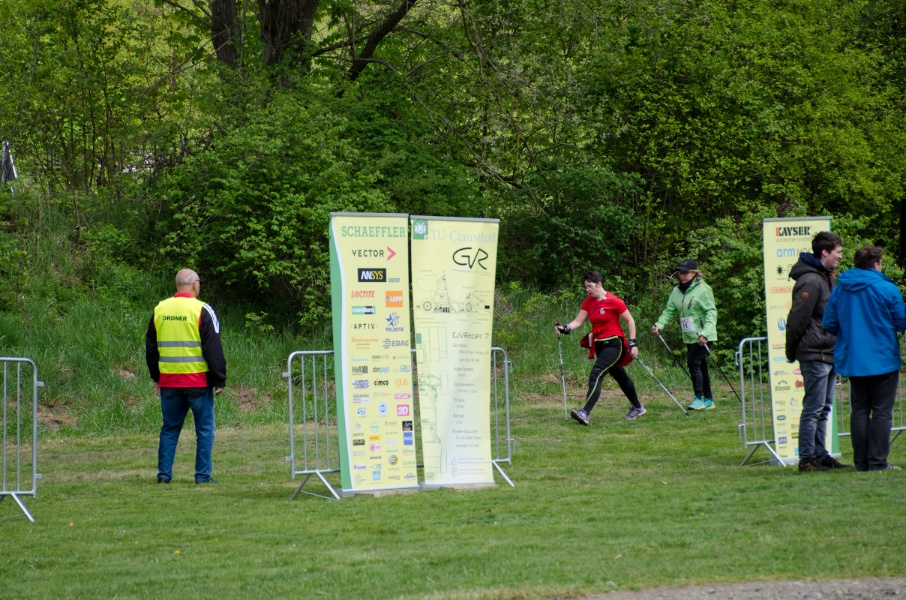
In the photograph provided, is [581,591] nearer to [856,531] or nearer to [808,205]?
[856,531]

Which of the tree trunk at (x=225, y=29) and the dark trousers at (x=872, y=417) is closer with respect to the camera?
the dark trousers at (x=872, y=417)

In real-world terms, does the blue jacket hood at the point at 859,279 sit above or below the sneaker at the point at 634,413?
above

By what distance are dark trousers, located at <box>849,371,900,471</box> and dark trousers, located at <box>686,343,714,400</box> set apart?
566cm

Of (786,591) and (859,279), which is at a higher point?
(859,279)

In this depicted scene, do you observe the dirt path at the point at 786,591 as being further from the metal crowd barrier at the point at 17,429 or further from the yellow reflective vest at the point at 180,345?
the metal crowd barrier at the point at 17,429

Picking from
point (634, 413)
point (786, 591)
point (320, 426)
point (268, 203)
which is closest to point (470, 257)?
point (786, 591)

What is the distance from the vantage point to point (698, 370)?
1515 centimetres

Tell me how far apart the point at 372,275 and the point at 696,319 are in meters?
7.25

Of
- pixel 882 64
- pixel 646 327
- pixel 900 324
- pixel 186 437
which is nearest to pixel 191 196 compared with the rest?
pixel 186 437

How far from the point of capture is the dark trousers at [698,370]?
49.2 feet

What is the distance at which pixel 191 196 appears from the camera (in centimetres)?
1980

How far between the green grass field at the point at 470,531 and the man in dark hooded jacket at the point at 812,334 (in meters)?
0.47

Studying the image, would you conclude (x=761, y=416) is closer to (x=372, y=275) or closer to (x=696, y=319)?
(x=696, y=319)

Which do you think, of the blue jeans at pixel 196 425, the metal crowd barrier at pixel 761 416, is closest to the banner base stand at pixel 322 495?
the blue jeans at pixel 196 425
